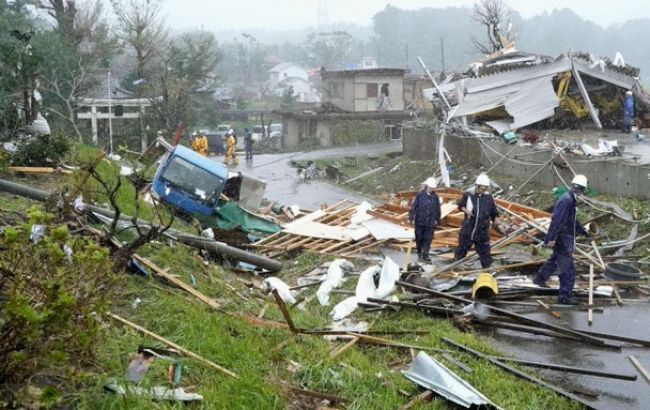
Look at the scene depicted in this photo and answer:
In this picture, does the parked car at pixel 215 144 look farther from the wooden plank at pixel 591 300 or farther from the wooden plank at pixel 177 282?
the wooden plank at pixel 591 300

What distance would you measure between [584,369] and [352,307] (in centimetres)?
315

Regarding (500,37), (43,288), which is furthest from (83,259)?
(500,37)

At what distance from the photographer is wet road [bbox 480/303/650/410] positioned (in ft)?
20.1

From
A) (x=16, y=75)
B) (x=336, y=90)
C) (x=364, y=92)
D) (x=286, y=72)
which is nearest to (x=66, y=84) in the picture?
(x=16, y=75)

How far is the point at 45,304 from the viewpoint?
4.09m

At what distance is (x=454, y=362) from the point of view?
654 cm

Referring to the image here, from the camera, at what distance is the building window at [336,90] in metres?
48.2

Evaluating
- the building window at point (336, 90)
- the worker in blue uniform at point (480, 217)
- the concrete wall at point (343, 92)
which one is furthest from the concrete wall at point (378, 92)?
the worker in blue uniform at point (480, 217)

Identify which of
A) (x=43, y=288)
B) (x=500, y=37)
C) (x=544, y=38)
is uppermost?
(x=544, y=38)

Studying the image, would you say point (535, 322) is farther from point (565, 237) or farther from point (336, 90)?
point (336, 90)

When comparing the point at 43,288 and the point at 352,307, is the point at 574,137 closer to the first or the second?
the point at 352,307

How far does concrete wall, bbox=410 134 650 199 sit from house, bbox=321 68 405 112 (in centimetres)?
1971

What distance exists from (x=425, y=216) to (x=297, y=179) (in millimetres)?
18031

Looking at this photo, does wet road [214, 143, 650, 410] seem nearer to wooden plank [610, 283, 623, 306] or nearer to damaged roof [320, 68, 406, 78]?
wooden plank [610, 283, 623, 306]
